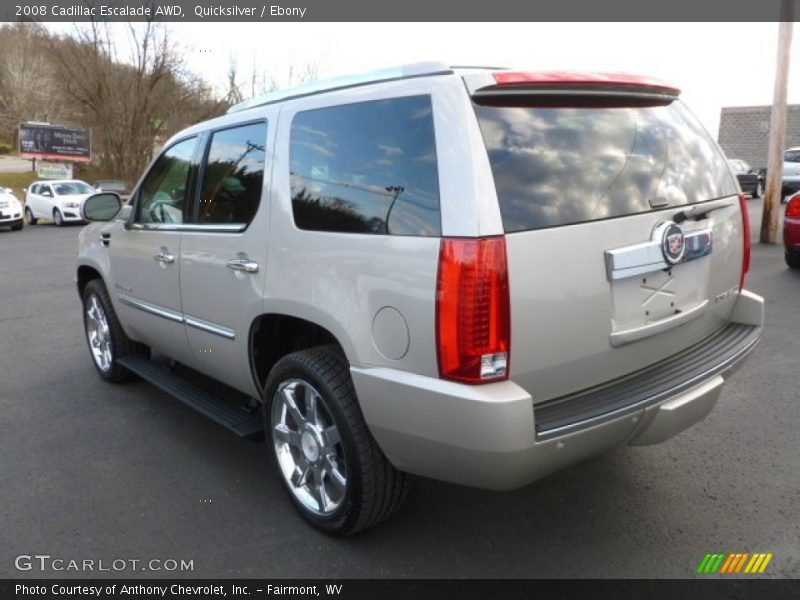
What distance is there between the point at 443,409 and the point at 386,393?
0.25 metres

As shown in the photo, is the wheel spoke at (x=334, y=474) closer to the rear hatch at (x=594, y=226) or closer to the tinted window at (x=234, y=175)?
the rear hatch at (x=594, y=226)

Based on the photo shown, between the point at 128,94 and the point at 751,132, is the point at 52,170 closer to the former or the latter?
the point at 128,94

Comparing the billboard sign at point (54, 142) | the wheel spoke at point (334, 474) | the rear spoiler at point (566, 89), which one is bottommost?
the wheel spoke at point (334, 474)

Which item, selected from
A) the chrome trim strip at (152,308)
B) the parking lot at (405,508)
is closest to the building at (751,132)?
the parking lot at (405,508)

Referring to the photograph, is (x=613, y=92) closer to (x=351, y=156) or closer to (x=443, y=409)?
(x=351, y=156)

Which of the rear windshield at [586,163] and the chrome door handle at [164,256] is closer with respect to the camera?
the rear windshield at [586,163]

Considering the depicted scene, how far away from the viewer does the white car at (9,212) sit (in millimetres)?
20531

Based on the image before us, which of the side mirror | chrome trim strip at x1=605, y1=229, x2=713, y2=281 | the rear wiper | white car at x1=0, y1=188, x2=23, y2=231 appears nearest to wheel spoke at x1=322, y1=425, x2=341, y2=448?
chrome trim strip at x1=605, y1=229, x2=713, y2=281

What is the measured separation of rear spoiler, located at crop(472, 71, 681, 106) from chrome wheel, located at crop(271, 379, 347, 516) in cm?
144

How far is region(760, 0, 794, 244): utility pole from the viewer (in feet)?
33.1

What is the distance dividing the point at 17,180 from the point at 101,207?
44550mm

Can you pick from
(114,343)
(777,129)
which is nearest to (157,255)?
(114,343)

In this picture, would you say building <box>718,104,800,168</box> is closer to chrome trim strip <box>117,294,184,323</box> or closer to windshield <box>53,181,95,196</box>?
windshield <box>53,181,95,196</box>

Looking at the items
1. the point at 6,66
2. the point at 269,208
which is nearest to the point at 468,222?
the point at 269,208
